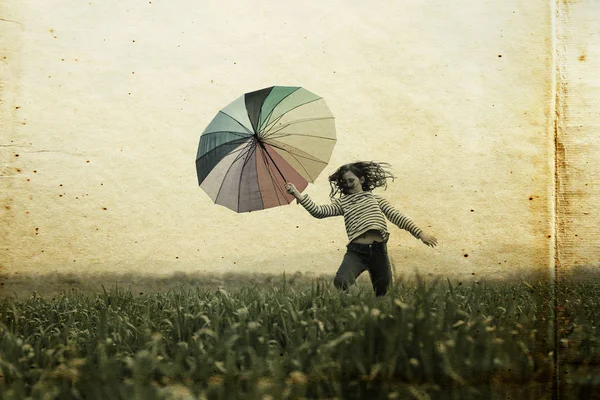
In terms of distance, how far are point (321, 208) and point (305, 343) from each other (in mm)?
775

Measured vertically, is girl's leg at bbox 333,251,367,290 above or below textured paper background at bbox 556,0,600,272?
below

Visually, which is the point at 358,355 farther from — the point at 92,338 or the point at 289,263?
the point at 92,338

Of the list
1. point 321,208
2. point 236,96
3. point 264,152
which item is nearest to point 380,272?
point 321,208

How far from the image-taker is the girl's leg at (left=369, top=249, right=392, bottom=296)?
321cm

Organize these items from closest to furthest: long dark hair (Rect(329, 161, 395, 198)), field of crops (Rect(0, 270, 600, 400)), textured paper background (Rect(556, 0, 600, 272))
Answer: field of crops (Rect(0, 270, 600, 400)) < textured paper background (Rect(556, 0, 600, 272)) < long dark hair (Rect(329, 161, 395, 198))

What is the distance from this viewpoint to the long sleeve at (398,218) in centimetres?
327

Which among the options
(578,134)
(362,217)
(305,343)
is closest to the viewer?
(305,343)

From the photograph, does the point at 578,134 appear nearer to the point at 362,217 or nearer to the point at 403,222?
the point at 403,222

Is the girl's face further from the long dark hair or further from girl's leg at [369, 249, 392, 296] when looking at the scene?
girl's leg at [369, 249, 392, 296]

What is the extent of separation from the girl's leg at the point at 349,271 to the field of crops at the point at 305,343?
0.21ft

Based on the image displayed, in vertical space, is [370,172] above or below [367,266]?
above

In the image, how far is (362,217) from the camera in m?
3.32

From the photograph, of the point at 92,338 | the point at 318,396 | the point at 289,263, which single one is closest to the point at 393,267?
the point at 289,263

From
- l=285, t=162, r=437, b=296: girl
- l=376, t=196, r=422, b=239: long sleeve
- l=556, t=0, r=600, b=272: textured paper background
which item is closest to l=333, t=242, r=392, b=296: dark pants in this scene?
l=285, t=162, r=437, b=296: girl
